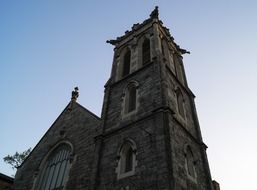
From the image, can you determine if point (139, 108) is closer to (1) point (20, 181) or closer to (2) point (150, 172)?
(2) point (150, 172)

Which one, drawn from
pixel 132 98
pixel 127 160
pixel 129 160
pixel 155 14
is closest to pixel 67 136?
pixel 132 98

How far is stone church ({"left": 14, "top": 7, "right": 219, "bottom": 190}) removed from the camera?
8.88m

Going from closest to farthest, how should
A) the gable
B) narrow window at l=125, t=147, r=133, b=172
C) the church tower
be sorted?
the church tower
narrow window at l=125, t=147, r=133, b=172
the gable

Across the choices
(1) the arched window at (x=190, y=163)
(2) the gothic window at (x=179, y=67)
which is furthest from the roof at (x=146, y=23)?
(1) the arched window at (x=190, y=163)

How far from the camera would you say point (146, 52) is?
16.0 metres

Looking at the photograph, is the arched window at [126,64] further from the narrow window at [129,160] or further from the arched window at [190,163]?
the arched window at [190,163]

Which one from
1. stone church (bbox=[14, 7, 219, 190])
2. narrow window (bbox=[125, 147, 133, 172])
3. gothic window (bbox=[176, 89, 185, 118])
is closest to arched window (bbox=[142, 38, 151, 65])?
stone church (bbox=[14, 7, 219, 190])

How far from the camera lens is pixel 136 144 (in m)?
9.83

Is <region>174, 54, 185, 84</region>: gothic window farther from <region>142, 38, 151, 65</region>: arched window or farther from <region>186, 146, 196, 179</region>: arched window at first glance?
<region>186, 146, 196, 179</region>: arched window

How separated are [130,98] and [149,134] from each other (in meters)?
3.77

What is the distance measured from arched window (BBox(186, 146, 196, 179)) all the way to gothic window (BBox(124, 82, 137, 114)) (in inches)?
130

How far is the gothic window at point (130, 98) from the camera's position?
40.4 ft

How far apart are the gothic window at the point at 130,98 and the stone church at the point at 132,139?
56 mm

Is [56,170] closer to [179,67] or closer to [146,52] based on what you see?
[146,52]
